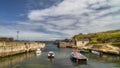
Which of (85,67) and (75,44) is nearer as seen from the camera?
(85,67)

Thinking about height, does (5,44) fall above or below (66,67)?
above

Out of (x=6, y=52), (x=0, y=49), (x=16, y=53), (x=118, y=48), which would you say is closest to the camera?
(x=0, y=49)

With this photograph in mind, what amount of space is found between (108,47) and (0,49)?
6498cm

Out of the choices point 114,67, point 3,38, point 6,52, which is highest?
point 3,38

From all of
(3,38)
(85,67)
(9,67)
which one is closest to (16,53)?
(3,38)

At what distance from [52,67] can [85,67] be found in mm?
9985

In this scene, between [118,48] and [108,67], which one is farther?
[118,48]

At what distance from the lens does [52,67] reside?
191 feet

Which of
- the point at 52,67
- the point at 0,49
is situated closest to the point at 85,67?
the point at 52,67

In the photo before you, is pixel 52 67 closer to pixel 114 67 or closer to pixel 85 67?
pixel 85 67

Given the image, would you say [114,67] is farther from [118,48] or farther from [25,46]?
[25,46]

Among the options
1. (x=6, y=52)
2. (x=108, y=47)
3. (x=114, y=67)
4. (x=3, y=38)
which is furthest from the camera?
(x=3, y=38)

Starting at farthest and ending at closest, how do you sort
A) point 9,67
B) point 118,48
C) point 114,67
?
point 118,48
point 114,67
point 9,67

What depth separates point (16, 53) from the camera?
318ft
